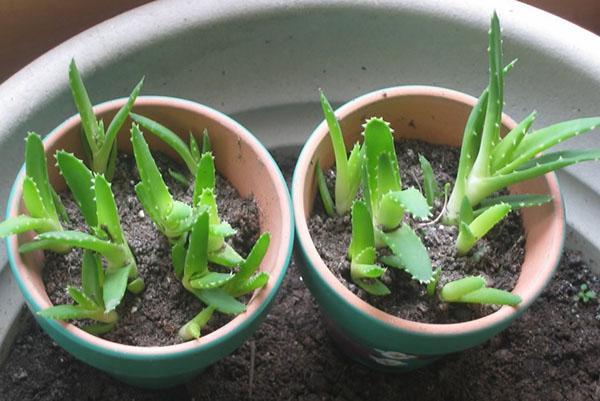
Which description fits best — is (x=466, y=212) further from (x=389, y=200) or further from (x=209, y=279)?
(x=209, y=279)

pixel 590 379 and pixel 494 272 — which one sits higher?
pixel 494 272

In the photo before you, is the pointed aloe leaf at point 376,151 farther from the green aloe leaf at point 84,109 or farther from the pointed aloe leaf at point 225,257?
the green aloe leaf at point 84,109

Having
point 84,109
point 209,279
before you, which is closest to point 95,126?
point 84,109

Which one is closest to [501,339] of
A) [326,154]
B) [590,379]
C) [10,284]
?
[590,379]

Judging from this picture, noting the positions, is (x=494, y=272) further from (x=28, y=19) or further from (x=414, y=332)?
(x=28, y=19)

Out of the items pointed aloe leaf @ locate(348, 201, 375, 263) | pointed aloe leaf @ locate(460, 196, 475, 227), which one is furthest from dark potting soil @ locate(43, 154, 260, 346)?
pointed aloe leaf @ locate(460, 196, 475, 227)

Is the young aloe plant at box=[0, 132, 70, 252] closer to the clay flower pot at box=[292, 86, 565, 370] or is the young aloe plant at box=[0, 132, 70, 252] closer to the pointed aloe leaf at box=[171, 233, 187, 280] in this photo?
the pointed aloe leaf at box=[171, 233, 187, 280]
